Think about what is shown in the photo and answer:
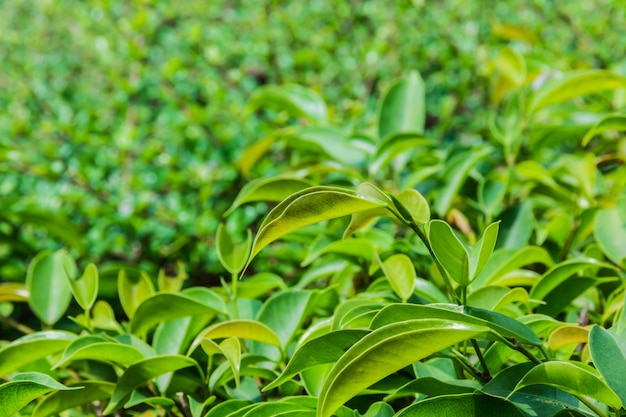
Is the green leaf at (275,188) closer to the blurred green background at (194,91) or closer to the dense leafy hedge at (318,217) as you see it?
the dense leafy hedge at (318,217)

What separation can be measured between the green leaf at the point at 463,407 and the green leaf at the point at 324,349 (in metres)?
0.09

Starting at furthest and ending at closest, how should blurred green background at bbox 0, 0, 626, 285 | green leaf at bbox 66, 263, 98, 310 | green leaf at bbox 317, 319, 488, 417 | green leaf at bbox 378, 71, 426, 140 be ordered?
blurred green background at bbox 0, 0, 626, 285 → green leaf at bbox 378, 71, 426, 140 → green leaf at bbox 66, 263, 98, 310 → green leaf at bbox 317, 319, 488, 417

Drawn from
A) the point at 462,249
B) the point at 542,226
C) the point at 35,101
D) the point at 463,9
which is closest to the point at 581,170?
the point at 542,226

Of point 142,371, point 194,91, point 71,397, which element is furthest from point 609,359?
point 194,91

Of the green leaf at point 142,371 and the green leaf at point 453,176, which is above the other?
the green leaf at point 453,176

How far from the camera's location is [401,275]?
907 millimetres

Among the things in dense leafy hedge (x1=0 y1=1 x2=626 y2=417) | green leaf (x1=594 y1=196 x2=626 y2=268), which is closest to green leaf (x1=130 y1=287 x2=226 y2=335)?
dense leafy hedge (x1=0 y1=1 x2=626 y2=417)

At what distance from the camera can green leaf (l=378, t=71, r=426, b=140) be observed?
4.81ft

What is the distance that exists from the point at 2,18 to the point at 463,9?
2.71m

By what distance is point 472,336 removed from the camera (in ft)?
2.09

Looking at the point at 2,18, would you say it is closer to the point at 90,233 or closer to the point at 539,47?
the point at 90,233

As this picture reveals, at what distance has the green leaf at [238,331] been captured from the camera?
86 centimetres

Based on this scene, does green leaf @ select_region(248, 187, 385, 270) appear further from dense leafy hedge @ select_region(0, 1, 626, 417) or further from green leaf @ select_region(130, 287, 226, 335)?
green leaf @ select_region(130, 287, 226, 335)

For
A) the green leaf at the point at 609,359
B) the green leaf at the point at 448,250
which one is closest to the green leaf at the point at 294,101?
the green leaf at the point at 448,250
